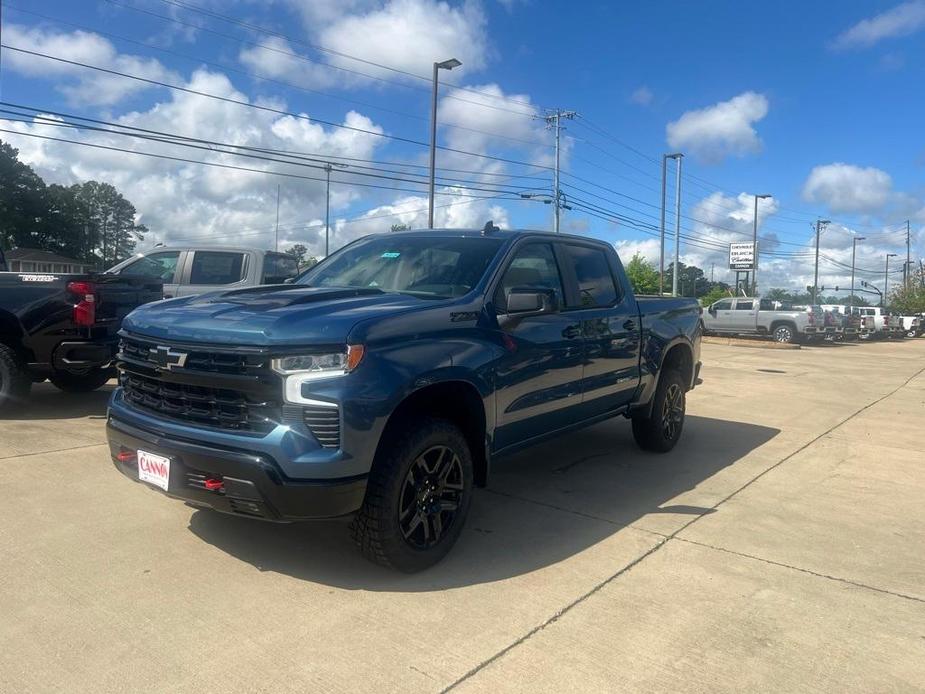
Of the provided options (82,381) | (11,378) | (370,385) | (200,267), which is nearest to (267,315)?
(370,385)

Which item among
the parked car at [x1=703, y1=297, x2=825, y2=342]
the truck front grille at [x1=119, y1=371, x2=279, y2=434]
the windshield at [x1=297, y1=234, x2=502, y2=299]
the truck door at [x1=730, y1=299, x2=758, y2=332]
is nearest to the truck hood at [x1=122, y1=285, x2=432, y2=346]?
the truck front grille at [x1=119, y1=371, x2=279, y2=434]

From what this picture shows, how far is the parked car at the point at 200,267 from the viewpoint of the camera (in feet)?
32.1

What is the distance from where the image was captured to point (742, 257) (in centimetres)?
5419

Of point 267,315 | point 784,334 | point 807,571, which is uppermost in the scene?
point 267,315

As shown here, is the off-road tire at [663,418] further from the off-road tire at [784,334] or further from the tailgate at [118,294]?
the off-road tire at [784,334]


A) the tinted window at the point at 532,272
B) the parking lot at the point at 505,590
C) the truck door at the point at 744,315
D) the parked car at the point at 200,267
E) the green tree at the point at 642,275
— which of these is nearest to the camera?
the parking lot at the point at 505,590

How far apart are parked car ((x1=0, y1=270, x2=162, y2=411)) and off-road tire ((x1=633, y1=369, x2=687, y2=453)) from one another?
205 inches

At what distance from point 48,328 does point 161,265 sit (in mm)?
3282

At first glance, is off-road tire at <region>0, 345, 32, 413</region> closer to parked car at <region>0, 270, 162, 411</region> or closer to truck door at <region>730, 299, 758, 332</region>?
parked car at <region>0, 270, 162, 411</region>

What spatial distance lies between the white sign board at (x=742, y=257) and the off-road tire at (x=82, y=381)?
52.3 meters

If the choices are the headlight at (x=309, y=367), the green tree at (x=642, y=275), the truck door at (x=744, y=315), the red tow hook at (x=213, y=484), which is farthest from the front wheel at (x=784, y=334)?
the red tow hook at (x=213, y=484)

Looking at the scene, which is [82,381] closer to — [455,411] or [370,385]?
[455,411]

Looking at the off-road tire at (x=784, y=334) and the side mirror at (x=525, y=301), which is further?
the off-road tire at (x=784, y=334)

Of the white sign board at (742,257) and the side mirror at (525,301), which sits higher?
the white sign board at (742,257)
